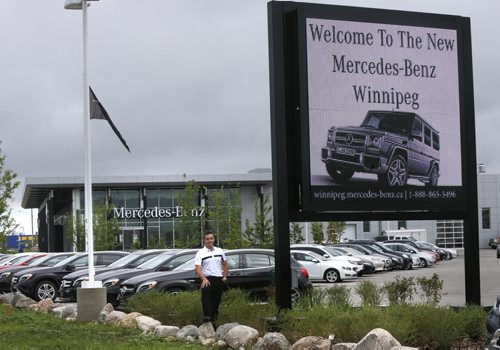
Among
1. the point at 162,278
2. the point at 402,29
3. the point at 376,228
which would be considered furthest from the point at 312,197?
the point at 376,228

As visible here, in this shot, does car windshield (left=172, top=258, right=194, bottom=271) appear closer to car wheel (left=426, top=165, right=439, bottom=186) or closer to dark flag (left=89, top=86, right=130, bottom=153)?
dark flag (left=89, top=86, right=130, bottom=153)

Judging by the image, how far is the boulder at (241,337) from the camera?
12016 millimetres

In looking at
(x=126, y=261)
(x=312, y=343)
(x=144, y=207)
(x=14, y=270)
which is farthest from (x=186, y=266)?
(x=144, y=207)

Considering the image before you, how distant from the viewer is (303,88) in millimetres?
13586

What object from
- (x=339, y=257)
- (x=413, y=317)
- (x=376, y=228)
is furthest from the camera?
(x=376, y=228)

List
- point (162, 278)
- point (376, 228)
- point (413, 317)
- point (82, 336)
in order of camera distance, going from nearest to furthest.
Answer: point (413, 317) < point (82, 336) < point (162, 278) < point (376, 228)

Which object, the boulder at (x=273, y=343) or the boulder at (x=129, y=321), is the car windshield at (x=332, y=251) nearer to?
the boulder at (x=129, y=321)

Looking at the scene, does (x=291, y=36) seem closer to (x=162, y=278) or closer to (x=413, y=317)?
(x=413, y=317)

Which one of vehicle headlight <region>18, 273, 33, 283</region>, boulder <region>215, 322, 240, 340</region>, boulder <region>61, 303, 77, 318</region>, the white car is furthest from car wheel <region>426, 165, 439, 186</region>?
the white car

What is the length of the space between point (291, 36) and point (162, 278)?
759cm

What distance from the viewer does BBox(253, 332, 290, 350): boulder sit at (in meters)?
11.4

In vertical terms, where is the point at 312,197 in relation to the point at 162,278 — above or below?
above

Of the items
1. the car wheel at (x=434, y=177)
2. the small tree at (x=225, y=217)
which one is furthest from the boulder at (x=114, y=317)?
the small tree at (x=225, y=217)

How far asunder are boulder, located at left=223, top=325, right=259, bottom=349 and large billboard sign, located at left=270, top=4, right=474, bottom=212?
7.79 feet
